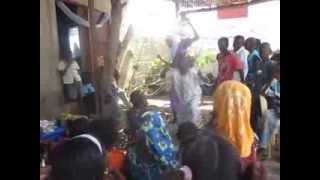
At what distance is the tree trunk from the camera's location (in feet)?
6.07

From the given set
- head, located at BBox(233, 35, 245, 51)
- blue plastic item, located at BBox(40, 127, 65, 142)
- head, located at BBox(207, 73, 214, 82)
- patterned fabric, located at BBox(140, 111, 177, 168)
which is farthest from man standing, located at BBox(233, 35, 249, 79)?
blue plastic item, located at BBox(40, 127, 65, 142)

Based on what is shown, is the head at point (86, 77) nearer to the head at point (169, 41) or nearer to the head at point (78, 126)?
the head at point (78, 126)

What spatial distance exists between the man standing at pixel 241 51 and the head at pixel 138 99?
14.7 inches

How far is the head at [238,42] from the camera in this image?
68.4 inches

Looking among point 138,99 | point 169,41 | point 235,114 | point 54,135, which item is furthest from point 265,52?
point 54,135

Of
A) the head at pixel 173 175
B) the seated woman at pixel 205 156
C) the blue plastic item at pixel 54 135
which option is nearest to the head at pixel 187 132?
the seated woman at pixel 205 156

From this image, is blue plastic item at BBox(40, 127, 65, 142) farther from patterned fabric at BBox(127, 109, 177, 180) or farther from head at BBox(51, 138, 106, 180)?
patterned fabric at BBox(127, 109, 177, 180)

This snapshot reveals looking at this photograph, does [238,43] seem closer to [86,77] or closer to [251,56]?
[251,56]

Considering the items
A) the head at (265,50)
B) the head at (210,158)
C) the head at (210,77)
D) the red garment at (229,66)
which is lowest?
the head at (210,158)
